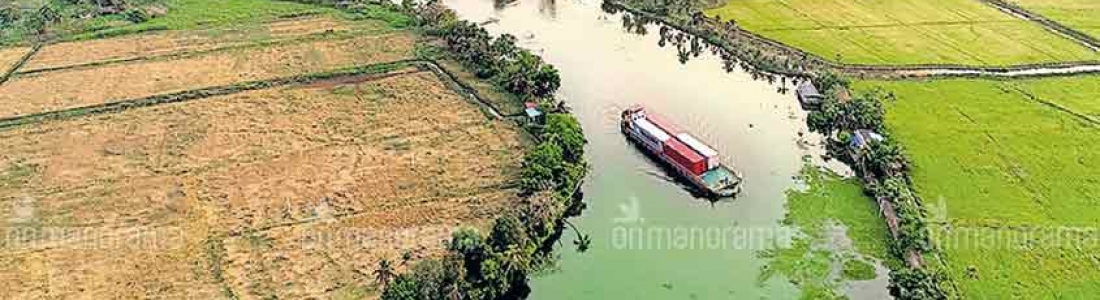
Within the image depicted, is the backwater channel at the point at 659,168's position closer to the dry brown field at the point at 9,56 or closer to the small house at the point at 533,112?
the small house at the point at 533,112

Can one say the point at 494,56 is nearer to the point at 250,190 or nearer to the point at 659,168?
the point at 659,168

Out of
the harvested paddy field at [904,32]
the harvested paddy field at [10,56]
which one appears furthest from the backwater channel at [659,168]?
the harvested paddy field at [10,56]

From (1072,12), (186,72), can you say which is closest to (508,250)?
(186,72)

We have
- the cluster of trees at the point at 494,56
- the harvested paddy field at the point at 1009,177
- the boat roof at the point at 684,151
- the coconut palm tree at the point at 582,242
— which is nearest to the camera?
the harvested paddy field at the point at 1009,177

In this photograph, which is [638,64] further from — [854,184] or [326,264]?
[326,264]

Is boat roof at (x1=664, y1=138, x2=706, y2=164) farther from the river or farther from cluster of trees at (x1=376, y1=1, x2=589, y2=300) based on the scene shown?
cluster of trees at (x1=376, y1=1, x2=589, y2=300)

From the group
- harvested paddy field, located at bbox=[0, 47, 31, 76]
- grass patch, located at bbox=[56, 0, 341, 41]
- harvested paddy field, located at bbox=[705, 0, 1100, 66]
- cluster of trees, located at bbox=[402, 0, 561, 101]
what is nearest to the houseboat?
cluster of trees, located at bbox=[402, 0, 561, 101]

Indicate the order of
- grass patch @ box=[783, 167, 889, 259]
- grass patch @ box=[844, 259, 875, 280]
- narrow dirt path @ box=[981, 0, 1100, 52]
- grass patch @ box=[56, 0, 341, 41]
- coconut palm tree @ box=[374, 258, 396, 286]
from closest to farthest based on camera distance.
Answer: coconut palm tree @ box=[374, 258, 396, 286] → grass patch @ box=[844, 259, 875, 280] → grass patch @ box=[783, 167, 889, 259] → narrow dirt path @ box=[981, 0, 1100, 52] → grass patch @ box=[56, 0, 341, 41]

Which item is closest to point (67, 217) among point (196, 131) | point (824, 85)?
point (196, 131)
